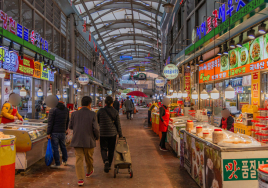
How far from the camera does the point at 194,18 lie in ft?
36.1

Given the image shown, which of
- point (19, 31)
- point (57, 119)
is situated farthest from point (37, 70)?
point (57, 119)

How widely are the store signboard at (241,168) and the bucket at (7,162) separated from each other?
324cm

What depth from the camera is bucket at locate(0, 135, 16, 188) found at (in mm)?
3393

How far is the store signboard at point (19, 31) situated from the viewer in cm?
696

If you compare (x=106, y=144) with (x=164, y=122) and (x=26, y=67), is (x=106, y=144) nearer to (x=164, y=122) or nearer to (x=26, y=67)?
(x=164, y=122)

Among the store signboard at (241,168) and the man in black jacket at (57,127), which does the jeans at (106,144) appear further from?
the store signboard at (241,168)

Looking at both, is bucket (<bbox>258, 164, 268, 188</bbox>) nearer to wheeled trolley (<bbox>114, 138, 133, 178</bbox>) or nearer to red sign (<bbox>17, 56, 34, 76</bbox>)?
wheeled trolley (<bbox>114, 138, 133, 178</bbox>)

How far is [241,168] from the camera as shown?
3154 mm

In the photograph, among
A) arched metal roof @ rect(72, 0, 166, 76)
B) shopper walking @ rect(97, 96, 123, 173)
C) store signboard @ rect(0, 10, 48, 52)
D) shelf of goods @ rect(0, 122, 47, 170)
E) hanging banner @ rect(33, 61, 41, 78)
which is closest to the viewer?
shelf of goods @ rect(0, 122, 47, 170)

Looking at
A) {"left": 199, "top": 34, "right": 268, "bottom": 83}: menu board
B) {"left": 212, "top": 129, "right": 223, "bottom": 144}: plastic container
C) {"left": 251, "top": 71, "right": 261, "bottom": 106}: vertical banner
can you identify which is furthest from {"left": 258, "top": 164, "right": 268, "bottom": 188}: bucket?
{"left": 251, "top": 71, "right": 261, "bottom": 106}: vertical banner

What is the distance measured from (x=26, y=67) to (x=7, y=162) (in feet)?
21.0

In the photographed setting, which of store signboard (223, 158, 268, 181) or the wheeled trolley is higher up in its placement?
store signboard (223, 158, 268, 181)

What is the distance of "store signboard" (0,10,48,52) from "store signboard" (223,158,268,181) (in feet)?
23.7

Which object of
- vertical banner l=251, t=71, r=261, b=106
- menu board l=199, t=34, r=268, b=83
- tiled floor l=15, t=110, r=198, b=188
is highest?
menu board l=199, t=34, r=268, b=83
